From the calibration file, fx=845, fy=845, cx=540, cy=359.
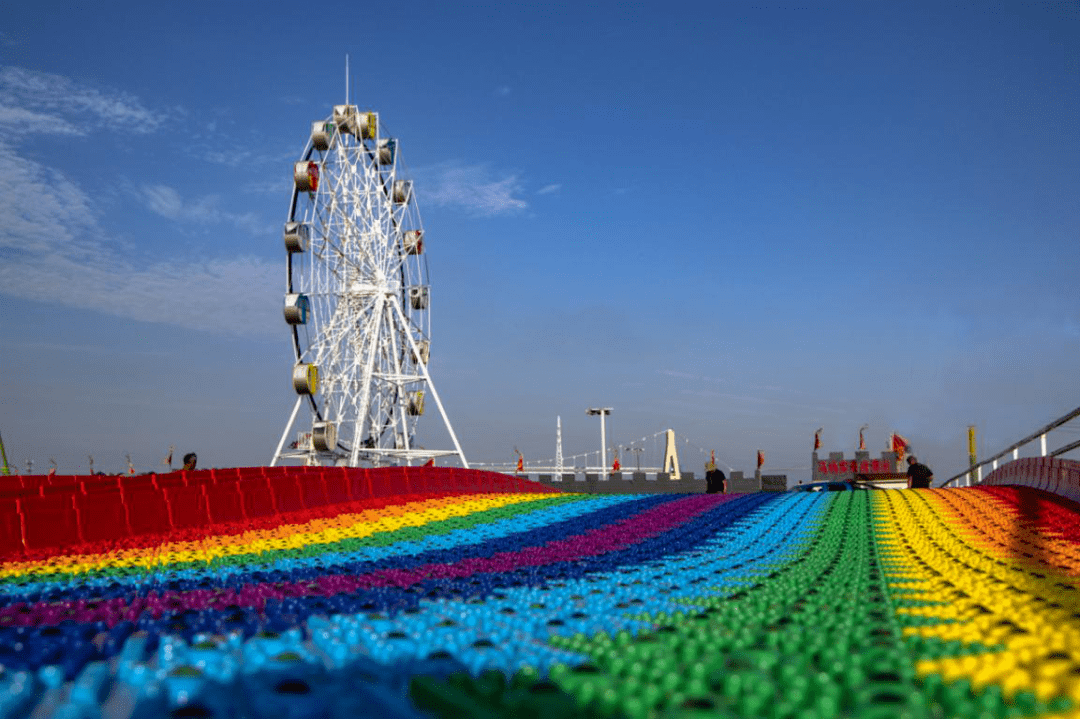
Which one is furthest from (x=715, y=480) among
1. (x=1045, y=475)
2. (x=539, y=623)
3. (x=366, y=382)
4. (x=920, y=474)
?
(x=539, y=623)

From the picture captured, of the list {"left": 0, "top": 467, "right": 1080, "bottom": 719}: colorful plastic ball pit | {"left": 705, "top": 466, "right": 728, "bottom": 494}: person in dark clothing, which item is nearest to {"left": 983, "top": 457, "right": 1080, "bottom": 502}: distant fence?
{"left": 0, "top": 467, "right": 1080, "bottom": 719}: colorful plastic ball pit

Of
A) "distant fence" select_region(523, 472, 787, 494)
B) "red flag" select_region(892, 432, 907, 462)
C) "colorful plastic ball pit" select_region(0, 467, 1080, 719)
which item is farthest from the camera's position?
"red flag" select_region(892, 432, 907, 462)

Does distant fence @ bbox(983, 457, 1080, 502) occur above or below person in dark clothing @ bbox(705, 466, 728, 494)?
above

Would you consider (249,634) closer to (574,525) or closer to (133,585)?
(133,585)

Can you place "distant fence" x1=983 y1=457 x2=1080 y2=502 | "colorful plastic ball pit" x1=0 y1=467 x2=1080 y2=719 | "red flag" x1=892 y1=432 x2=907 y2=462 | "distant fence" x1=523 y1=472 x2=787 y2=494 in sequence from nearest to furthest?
1. "colorful plastic ball pit" x1=0 y1=467 x2=1080 y2=719
2. "distant fence" x1=983 y1=457 x2=1080 y2=502
3. "distant fence" x1=523 y1=472 x2=787 y2=494
4. "red flag" x1=892 y1=432 x2=907 y2=462

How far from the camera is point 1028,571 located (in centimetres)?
455

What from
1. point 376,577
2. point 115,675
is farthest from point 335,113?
point 115,675

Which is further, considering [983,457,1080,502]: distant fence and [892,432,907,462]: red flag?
[892,432,907,462]: red flag

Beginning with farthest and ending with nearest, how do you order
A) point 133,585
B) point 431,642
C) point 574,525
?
point 574,525
point 133,585
point 431,642

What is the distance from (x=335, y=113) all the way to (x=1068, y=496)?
27.1 meters

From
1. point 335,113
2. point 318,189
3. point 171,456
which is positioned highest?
point 335,113

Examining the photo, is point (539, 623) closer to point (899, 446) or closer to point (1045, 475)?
point (1045, 475)

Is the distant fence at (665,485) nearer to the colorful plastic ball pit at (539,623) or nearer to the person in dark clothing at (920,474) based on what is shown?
the person in dark clothing at (920,474)

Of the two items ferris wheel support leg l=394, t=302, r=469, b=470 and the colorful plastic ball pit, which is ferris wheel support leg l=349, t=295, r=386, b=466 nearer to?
ferris wheel support leg l=394, t=302, r=469, b=470
